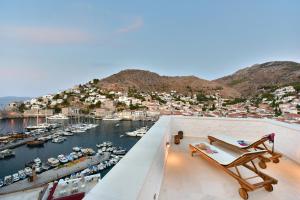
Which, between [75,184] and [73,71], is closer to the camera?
[75,184]

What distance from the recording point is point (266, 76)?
64125 mm

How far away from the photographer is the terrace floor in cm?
181

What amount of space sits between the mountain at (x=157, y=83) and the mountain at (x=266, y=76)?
440 cm

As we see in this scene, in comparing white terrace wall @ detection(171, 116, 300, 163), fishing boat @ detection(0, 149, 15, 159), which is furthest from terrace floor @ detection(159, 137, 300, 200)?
fishing boat @ detection(0, 149, 15, 159)

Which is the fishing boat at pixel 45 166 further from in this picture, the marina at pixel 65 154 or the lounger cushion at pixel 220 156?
the lounger cushion at pixel 220 156

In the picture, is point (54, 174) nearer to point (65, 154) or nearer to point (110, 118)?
point (65, 154)

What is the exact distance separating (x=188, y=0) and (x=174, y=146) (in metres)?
10.4

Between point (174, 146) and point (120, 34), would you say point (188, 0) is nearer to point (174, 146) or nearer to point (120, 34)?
point (174, 146)

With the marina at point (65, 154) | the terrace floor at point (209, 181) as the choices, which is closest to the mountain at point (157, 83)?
the marina at point (65, 154)

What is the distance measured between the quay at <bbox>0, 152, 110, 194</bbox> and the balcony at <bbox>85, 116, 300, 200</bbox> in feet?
45.6

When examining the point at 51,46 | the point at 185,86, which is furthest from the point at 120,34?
the point at 185,86

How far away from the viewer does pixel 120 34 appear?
31922 mm

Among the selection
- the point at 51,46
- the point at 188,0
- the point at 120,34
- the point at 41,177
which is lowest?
the point at 41,177

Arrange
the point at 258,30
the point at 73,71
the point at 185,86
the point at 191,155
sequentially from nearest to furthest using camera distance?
the point at 191,155
the point at 258,30
the point at 73,71
the point at 185,86
